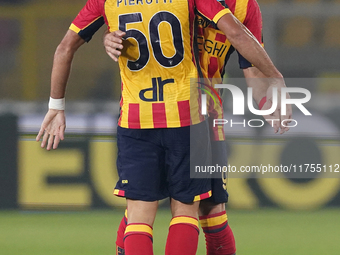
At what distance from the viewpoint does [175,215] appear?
7.00 feet

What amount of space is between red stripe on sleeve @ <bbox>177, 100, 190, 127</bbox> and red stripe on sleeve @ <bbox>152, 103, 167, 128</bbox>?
6 centimetres

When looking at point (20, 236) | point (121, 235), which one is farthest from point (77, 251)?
point (121, 235)

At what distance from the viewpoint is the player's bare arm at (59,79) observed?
221cm

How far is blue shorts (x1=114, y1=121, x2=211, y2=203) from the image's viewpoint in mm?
2082

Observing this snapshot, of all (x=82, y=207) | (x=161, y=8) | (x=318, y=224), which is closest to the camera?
(x=161, y=8)

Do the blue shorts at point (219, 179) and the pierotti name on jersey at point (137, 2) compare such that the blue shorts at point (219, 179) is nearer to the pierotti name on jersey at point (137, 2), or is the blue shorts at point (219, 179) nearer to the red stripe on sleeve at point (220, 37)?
the red stripe on sleeve at point (220, 37)

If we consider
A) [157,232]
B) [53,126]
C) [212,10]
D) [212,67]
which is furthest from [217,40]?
[157,232]

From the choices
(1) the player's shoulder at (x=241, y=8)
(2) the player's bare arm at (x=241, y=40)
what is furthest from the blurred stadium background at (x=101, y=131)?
(2) the player's bare arm at (x=241, y=40)

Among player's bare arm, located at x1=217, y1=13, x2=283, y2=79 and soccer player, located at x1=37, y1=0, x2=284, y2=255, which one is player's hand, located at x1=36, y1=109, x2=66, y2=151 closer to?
soccer player, located at x1=37, y1=0, x2=284, y2=255

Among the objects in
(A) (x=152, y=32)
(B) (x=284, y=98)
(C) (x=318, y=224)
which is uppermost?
(A) (x=152, y=32)

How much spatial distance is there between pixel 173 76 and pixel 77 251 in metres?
1.45

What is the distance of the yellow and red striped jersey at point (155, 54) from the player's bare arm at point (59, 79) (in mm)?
56

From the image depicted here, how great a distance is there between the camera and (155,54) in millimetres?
2047

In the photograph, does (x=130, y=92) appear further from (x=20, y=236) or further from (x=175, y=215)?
(x=20, y=236)
